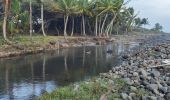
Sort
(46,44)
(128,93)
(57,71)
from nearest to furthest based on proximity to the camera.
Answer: (128,93)
(57,71)
(46,44)

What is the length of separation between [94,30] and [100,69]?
66.2m

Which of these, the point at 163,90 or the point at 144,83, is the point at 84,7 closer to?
the point at 144,83

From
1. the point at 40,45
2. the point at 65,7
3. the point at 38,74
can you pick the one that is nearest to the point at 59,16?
the point at 65,7

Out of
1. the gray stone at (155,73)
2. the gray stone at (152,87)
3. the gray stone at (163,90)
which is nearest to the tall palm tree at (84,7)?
the gray stone at (155,73)

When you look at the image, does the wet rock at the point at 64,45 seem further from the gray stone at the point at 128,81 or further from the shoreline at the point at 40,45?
the gray stone at the point at 128,81

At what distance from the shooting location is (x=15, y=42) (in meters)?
61.3

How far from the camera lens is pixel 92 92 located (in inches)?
997

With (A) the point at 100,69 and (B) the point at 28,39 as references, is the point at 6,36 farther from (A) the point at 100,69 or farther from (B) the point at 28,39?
(A) the point at 100,69

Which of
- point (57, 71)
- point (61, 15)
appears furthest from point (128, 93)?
point (61, 15)

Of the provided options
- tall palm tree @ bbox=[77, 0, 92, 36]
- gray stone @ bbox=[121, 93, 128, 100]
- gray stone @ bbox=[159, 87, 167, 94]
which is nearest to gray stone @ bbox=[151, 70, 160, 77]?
gray stone @ bbox=[159, 87, 167, 94]

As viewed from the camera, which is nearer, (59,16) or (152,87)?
(152,87)

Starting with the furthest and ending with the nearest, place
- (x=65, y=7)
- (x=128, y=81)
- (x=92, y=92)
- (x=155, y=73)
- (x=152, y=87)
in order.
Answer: (x=65, y=7), (x=155, y=73), (x=128, y=81), (x=152, y=87), (x=92, y=92)

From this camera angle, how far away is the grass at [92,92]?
951 inches

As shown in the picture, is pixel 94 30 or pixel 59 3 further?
pixel 94 30
